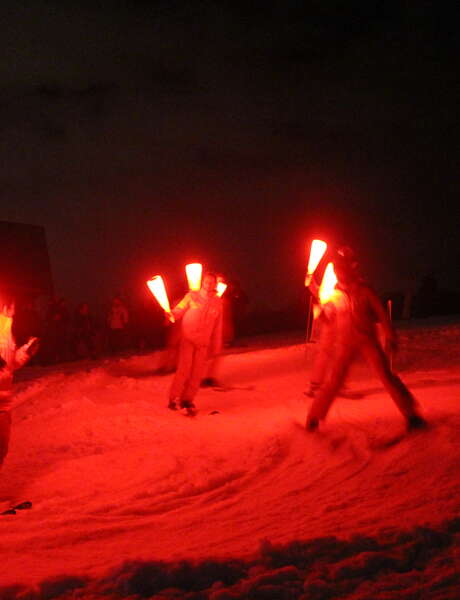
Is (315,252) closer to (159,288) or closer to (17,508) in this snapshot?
(159,288)

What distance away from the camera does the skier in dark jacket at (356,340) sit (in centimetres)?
732

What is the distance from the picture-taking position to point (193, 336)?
424 inches

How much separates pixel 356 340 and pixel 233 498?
7.55 feet

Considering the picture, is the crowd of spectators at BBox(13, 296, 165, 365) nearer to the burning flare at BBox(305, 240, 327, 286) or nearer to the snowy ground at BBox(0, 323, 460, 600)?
the snowy ground at BBox(0, 323, 460, 600)

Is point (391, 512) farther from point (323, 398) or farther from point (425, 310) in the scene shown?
point (425, 310)

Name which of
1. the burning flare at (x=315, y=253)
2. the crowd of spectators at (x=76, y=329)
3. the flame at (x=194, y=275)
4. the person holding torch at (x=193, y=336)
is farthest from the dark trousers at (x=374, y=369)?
the crowd of spectators at (x=76, y=329)

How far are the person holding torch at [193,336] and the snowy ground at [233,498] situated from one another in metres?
0.43

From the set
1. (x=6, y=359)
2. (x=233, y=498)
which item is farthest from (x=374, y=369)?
(x=6, y=359)

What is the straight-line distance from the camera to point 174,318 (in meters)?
10.6

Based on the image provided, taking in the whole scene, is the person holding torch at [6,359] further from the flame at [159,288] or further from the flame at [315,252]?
the flame at [315,252]

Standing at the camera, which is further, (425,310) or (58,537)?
(425,310)

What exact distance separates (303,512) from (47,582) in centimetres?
228

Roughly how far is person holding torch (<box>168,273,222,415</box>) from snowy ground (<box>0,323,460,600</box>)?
43 cm

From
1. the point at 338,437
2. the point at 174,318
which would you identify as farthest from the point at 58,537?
the point at 174,318
